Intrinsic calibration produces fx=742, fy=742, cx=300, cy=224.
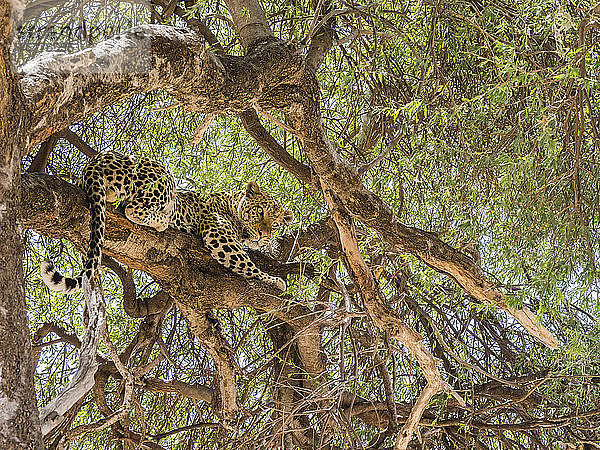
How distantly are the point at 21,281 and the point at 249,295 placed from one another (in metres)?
1.85

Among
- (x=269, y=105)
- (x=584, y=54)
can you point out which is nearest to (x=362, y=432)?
(x=269, y=105)

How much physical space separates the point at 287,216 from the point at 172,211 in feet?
2.47

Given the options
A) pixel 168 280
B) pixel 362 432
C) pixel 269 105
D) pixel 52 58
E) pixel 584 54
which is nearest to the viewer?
pixel 52 58

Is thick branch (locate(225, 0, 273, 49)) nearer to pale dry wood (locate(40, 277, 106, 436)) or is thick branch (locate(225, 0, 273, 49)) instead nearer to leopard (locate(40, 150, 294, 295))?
leopard (locate(40, 150, 294, 295))

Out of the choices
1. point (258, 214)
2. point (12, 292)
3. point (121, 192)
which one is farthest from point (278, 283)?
point (12, 292)

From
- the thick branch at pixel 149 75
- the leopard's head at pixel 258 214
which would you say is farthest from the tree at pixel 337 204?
the leopard's head at pixel 258 214

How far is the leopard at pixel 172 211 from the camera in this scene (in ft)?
9.02

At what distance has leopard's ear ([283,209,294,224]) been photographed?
3.93m

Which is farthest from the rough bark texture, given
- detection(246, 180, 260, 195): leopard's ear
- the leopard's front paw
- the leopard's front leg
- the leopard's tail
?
detection(246, 180, 260, 195): leopard's ear

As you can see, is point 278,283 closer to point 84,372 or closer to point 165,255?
point 165,255

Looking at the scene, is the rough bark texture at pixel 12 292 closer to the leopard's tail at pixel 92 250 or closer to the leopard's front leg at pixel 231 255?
the leopard's tail at pixel 92 250

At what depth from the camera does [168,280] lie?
10.5 ft

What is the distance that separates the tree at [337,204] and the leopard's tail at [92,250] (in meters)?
0.06

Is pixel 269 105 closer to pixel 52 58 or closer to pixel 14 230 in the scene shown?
pixel 52 58
